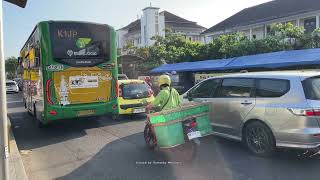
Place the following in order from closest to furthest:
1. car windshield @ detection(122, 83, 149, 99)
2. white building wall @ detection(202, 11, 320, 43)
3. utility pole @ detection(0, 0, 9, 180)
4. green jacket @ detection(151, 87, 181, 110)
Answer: utility pole @ detection(0, 0, 9, 180) → green jacket @ detection(151, 87, 181, 110) → car windshield @ detection(122, 83, 149, 99) → white building wall @ detection(202, 11, 320, 43)

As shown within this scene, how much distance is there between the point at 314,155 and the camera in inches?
291

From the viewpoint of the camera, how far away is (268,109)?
7195 mm

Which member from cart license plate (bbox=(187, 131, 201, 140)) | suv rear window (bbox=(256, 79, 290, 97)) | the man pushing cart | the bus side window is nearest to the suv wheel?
suv rear window (bbox=(256, 79, 290, 97))

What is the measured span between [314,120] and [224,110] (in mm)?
2131

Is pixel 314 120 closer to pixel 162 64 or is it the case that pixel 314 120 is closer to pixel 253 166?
pixel 253 166

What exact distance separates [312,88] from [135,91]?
7770mm

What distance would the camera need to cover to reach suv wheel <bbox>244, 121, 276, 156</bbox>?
23.6ft

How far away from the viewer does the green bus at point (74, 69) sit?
10.5 metres

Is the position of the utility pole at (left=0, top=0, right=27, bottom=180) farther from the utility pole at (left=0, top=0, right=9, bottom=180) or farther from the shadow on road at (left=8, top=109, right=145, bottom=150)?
the shadow on road at (left=8, top=109, right=145, bottom=150)

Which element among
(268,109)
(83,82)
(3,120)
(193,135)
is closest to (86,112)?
(83,82)

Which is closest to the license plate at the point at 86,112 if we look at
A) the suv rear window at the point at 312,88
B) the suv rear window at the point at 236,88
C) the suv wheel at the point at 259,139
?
the suv rear window at the point at 236,88

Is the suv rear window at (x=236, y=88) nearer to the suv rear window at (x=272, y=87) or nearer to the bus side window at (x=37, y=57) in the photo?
the suv rear window at (x=272, y=87)

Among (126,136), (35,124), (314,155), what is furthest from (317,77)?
(35,124)

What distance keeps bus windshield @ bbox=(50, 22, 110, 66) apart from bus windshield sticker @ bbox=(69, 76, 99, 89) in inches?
15.7
